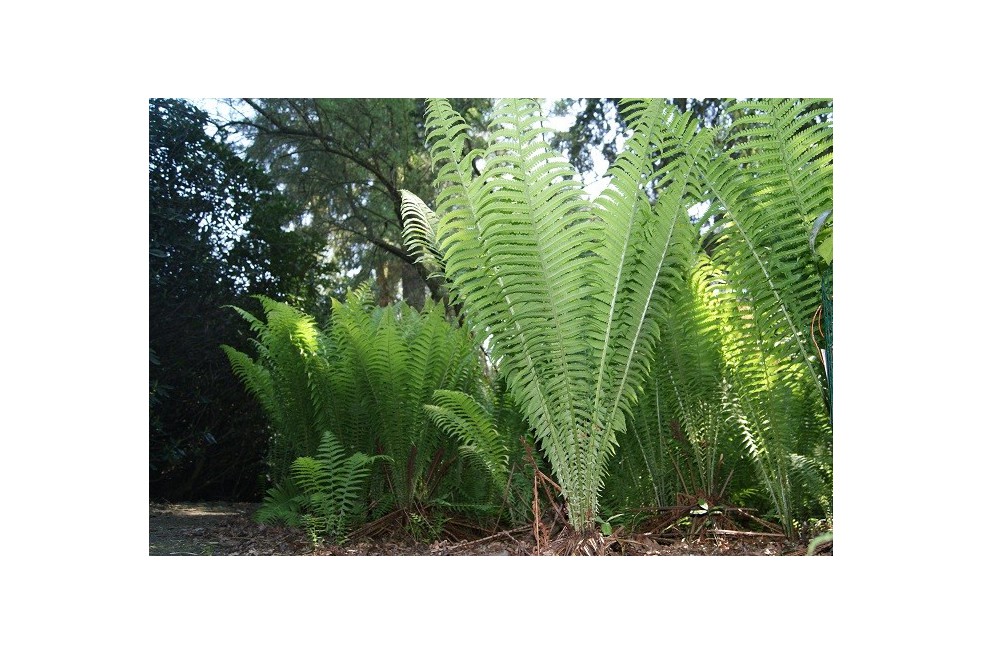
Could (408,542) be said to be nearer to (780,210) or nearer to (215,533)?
(215,533)

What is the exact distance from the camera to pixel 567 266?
1.88 meters

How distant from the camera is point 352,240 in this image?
14.0ft

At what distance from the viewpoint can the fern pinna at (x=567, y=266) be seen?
6.12ft

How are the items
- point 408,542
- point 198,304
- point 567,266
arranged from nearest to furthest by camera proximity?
point 567,266 < point 408,542 < point 198,304

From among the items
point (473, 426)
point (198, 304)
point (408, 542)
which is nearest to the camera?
point (473, 426)

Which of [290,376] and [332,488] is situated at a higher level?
[290,376]

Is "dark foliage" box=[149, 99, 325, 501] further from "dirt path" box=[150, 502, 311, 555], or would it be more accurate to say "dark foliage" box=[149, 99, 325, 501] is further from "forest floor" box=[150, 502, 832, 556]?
"forest floor" box=[150, 502, 832, 556]

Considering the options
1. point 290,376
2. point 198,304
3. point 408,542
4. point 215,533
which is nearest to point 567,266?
point 408,542

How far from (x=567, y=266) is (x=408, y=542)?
3.57 ft

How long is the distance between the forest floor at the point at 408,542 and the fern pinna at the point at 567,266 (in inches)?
8.2

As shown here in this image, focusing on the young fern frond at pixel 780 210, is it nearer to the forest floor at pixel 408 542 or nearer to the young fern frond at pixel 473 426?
the forest floor at pixel 408 542
